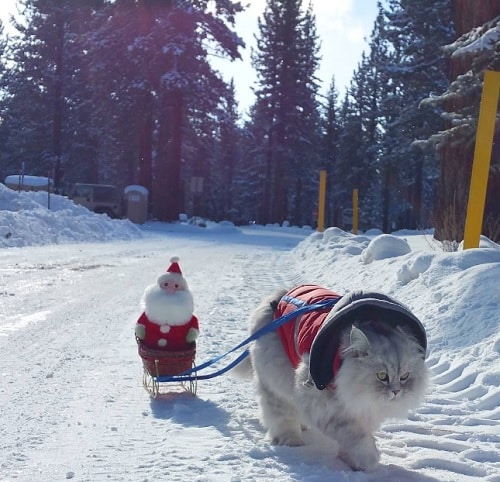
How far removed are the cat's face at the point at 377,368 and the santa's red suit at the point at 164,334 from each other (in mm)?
1993

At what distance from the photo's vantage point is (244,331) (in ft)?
24.1

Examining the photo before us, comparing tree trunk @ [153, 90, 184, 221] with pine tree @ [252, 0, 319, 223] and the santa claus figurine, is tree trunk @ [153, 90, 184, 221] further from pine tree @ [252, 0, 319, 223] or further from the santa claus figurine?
the santa claus figurine

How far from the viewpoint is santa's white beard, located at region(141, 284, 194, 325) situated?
490 centimetres

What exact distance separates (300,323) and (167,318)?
1438 millimetres

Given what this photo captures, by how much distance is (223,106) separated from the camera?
37438 mm

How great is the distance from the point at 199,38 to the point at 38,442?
33992mm

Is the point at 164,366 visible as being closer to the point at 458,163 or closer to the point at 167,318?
the point at 167,318

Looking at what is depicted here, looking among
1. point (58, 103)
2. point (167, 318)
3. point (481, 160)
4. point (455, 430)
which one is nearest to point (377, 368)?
point (455, 430)

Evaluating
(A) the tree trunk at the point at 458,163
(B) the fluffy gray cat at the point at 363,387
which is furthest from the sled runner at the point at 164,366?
(A) the tree trunk at the point at 458,163

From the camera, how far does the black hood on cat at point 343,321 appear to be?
3.32 meters

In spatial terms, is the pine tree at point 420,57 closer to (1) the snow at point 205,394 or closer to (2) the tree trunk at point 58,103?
(1) the snow at point 205,394

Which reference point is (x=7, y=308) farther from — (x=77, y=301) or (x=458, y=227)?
(x=458, y=227)

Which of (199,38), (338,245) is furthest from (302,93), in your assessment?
(338,245)

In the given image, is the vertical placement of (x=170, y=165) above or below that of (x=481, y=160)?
above
